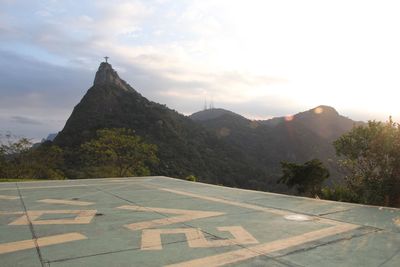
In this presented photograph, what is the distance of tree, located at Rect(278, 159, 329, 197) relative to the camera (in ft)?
84.5

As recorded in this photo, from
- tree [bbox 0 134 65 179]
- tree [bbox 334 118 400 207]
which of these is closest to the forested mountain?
tree [bbox 0 134 65 179]

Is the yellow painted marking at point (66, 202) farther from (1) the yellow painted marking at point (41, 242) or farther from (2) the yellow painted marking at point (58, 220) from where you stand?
(1) the yellow painted marking at point (41, 242)

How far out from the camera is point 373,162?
9062 millimetres

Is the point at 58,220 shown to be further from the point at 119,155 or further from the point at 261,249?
the point at 119,155

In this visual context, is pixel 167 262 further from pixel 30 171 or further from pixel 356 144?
pixel 30 171

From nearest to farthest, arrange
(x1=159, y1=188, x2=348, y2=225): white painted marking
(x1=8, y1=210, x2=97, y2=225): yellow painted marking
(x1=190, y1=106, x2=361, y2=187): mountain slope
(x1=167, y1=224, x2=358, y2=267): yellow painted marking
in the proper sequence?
1. (x1=167, y1=224, x2=358, y2=267): yellow painted marking
2. (x1=8, y1=210, x2=97, y2=225): yellow painted marking
3. (x1=159, y1=188, x2=348, y2=225): white painted marking
4. (x1=190, y1=106, x2=361, y2=187): mountain slope

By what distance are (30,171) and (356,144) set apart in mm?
21100

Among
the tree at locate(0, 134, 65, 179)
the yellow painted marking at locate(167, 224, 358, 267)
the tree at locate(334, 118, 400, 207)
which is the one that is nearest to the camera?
the yellow painted marking at locate(167, 224, 358, 267)

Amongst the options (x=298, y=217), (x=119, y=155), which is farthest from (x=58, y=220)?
(x=119, y=155)

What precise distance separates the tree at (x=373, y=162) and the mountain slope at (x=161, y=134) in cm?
2899

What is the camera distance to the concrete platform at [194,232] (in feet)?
12.9

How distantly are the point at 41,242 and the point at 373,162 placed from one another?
24.0 feet

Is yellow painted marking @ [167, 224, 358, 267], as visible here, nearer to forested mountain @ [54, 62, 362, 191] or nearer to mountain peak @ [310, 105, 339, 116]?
forested mountain @ [54, 62, 362, 191]

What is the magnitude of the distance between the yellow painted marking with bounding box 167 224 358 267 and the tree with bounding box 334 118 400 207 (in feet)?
12.0
